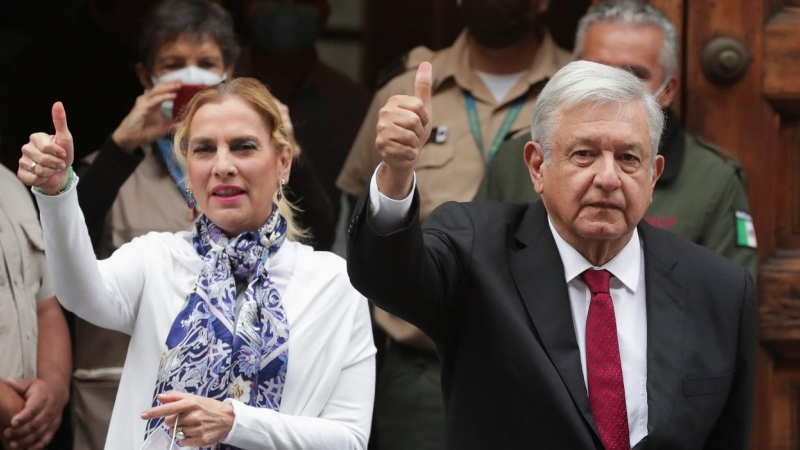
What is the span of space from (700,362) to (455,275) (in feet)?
1.90

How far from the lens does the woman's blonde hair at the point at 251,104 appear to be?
369cm

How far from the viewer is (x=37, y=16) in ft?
19.5

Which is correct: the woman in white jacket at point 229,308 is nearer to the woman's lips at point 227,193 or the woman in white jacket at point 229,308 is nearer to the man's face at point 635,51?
the woman's lips at point 227,193

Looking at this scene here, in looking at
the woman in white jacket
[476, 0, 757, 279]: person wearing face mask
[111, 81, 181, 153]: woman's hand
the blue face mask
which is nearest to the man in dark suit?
the woman in white jacket

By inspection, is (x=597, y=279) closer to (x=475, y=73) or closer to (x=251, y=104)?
(x=251, y=104)

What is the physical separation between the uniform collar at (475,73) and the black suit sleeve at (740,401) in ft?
5.50

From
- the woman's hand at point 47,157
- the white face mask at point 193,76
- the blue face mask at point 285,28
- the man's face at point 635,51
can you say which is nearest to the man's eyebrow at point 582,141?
the woman's hand at point 47,157

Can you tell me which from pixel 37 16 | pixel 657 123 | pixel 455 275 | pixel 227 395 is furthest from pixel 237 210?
pixel 37 16

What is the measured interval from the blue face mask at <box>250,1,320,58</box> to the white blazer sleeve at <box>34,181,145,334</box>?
213 centimetres

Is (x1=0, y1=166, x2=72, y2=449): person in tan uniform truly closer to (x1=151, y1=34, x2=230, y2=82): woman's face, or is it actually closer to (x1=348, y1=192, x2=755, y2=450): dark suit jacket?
(x1=151, y1=34, x2=230, y2=82): woman's face

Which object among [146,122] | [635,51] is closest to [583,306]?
[635,51]

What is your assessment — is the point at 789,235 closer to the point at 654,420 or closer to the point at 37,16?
the point at 654,420

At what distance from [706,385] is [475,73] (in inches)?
77.5

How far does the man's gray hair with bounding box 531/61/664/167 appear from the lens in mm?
3082
